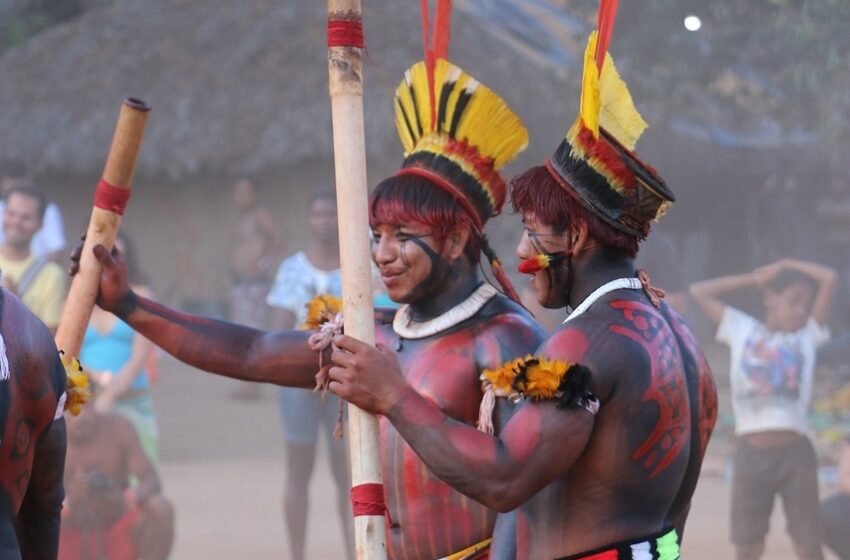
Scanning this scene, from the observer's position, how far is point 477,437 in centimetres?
288

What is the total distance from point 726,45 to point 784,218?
3.93 ft

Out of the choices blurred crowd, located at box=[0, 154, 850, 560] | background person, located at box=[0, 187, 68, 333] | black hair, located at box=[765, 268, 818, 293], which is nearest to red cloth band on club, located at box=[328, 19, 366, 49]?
blurred crowd, located at box=[0, 154, 850, 560]

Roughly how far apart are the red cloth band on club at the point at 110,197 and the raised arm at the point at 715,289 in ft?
16.8

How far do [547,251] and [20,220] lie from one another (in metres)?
5.42

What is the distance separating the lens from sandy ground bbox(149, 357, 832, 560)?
28.8ft

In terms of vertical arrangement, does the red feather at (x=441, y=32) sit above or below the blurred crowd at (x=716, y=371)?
below

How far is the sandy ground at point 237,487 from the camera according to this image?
879cm

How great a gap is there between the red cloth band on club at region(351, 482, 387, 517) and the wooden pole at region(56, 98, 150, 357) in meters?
1.06

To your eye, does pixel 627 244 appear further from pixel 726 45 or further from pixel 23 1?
pixel 23 1

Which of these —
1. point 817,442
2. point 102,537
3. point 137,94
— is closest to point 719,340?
point 817,442

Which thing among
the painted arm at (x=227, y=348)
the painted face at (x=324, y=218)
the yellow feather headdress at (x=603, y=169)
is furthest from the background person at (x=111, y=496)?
the yellow feather headdress at (x=603, y=169)

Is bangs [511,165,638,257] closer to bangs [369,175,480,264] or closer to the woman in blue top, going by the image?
bangs [369,175,480,264]

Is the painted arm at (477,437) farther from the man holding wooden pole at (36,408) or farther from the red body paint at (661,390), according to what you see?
the man holding wooden pole at (36,408)

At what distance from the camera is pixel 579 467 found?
2.94 m
